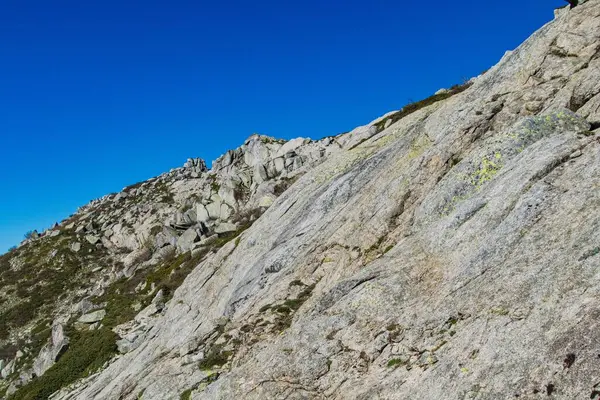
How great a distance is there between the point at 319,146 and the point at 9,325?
55.5 meters

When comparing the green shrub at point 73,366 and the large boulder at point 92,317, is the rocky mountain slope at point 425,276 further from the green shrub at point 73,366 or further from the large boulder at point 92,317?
the large boulder at point 92,317

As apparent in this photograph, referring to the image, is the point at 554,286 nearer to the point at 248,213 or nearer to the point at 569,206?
the point at 569,206

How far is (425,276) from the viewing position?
617 inches

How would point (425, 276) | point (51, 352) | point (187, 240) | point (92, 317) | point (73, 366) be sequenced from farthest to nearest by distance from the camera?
point (187, 240)
point (92, 317)
point (51, 352)
point (73, 366)
point (425, 276)

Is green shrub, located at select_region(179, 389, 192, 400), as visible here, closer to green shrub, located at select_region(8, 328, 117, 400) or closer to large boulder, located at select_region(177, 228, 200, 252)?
green shrub, located at select_region(8, 328, 117, 400)

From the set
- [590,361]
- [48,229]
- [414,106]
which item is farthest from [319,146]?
[48,229]

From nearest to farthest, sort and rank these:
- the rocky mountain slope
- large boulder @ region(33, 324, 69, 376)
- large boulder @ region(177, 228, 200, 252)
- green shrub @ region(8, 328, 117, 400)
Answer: the rocky mountain slope, green shrub @ region(8, 328, 117, 400), large boulder @ region(33, 324, 69, 376), large boulder @ region(177, 228, 200, 252)

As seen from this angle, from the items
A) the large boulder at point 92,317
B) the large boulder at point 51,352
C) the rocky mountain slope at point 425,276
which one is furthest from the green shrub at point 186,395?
the large boulder at point 92,317

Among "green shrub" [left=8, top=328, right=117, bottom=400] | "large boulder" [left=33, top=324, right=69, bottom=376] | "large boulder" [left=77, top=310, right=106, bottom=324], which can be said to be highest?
"large boulder" [left=77, top=310, right=106, bottom=324]

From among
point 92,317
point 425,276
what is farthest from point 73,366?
point 425,276

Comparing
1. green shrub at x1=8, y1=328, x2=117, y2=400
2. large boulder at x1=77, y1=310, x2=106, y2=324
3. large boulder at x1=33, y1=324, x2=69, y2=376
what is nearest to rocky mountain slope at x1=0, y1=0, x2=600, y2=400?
green shrub at x1=8, y1=328, x2=117, y2=400

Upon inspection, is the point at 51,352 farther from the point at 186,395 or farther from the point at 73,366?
the point at 186,395

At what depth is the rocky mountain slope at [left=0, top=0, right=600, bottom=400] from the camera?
35.6 feet

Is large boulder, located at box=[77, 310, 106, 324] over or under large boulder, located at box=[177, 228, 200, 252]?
→ under
